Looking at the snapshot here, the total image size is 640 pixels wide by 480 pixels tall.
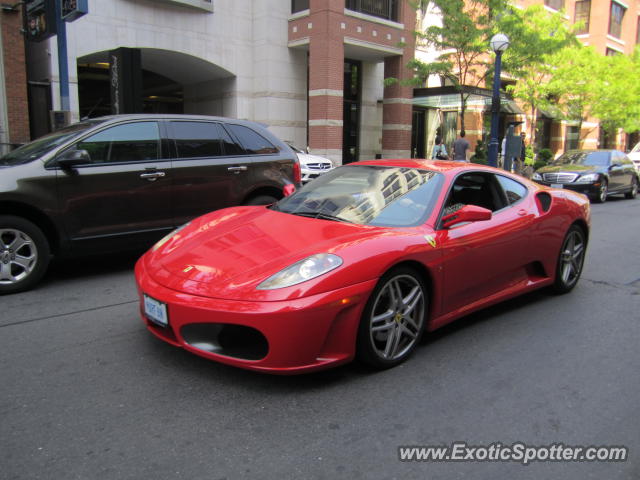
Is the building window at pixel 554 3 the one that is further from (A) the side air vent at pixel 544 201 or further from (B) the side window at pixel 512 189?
(B) the side window at pixel 512 189

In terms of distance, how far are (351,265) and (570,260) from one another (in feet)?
10.7

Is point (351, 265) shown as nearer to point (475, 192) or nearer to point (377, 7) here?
point (475, 192)

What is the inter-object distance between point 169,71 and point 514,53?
42.1 feet

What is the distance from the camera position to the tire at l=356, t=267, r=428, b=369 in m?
3.34

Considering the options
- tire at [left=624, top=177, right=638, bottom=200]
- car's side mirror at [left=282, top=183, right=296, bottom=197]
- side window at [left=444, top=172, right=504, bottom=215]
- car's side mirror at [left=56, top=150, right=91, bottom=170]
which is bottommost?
tire at [left=624, top=177, right=638, bottom=200]

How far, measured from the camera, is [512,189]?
493cm

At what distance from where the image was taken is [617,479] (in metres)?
2.50

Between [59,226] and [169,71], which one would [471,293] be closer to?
[59,226]

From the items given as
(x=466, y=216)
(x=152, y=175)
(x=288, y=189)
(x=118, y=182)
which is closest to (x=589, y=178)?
(x=288, y=189)

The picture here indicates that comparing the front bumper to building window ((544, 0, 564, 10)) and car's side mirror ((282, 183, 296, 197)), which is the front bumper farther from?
building window ((544, 0, 564, 10))

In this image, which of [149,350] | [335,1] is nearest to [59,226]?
[149,350]

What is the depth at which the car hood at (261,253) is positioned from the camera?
3160 millimetres

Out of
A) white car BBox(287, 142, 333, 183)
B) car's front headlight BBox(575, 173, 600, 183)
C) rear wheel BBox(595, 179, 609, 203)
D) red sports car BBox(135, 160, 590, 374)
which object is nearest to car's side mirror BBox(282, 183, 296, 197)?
red sports car BBox(135, 160, 590, 374)

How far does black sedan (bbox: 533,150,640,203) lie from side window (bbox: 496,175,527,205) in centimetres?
1080
